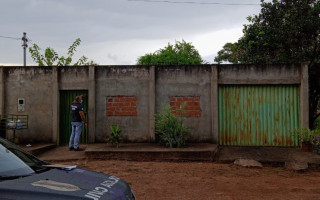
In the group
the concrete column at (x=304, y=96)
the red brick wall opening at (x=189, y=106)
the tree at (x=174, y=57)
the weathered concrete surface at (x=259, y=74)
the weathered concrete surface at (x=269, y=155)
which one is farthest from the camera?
the tree at (x=174, y=57)

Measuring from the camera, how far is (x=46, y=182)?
2.69 m

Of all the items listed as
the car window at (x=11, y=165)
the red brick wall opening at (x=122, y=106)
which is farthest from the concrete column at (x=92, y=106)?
the car window at (x=11, y=165)

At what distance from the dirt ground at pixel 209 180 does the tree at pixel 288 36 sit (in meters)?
5.86

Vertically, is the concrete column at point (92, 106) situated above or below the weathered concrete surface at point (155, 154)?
above

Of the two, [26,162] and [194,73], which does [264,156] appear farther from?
[26,162]

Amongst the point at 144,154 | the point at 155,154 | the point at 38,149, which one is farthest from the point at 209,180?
the point at 38,149

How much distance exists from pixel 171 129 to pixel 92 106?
2.90 metres

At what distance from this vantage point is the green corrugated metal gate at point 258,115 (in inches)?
384

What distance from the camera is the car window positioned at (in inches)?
111

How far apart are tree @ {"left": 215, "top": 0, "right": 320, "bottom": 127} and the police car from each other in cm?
1063

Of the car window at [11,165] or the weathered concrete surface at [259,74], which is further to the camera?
the weathered concrete surface at [259,74]

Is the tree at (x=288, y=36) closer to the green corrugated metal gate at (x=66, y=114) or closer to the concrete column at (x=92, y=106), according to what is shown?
the concrete column at (x=92, y=106)

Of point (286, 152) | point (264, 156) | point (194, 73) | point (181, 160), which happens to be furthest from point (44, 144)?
point (286, 152)

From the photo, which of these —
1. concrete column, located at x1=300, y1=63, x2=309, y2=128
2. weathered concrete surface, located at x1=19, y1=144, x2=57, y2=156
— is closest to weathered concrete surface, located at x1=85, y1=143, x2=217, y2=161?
weathered concrete surface, located at x1=19, y1=144, x2=57, y2=156
